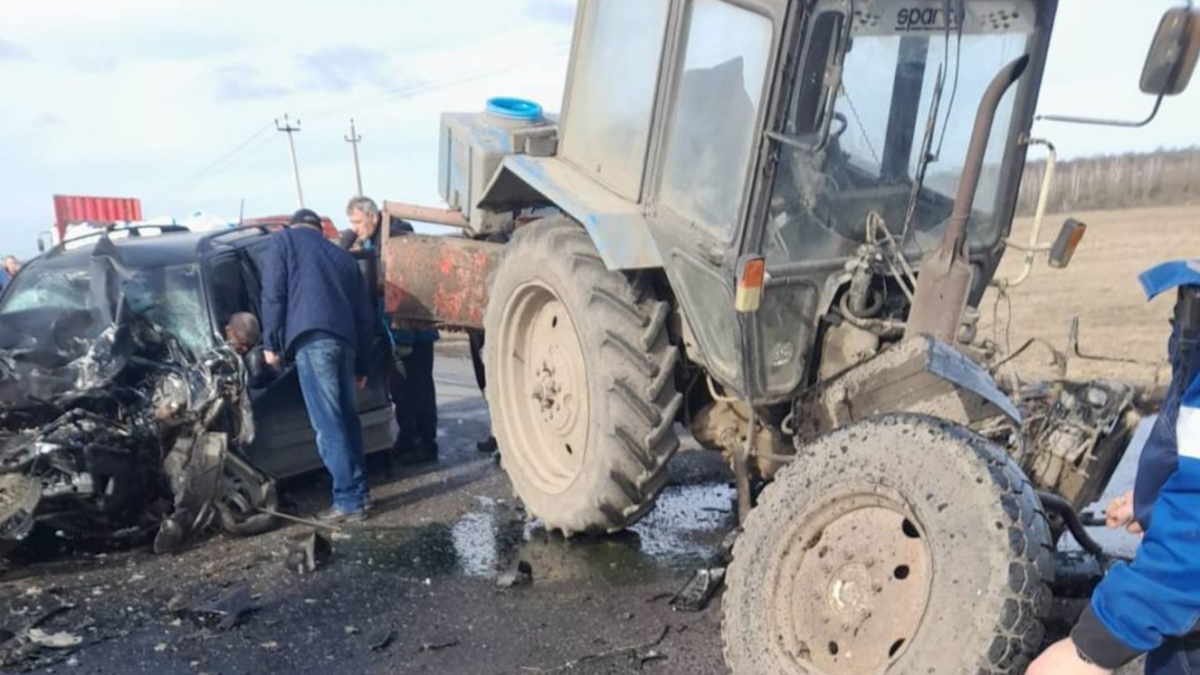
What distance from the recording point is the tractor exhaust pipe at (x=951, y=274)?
394 cm

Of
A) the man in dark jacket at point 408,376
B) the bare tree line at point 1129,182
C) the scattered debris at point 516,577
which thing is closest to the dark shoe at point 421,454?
the man in dark jacket at point 408,376

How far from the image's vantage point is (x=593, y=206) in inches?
185

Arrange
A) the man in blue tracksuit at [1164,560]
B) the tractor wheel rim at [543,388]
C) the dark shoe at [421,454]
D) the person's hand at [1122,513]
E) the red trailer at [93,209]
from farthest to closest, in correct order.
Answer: the red trailer at [93,209], the dark shoe at [421,454], the tractor wheel rim at [543,388], the person's hand at [1122,513], the man in blue tracksuit at [1164,560]

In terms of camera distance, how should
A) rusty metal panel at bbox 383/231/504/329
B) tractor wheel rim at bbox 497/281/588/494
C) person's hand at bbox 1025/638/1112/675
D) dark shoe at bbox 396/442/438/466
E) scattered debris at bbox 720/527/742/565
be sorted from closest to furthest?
1. person's hand at bbox 1025/638/1112/675
2. scattered debris at bbox 720/527/742/565
3. tractor wheel rim at bbox 497/281/588/494
4. rusty metal panel at bbox 383/231/504/329
5. dark shoe at bbox 396/442/438/466

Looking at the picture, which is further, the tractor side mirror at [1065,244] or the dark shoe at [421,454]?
the dark shoe at [421,454]

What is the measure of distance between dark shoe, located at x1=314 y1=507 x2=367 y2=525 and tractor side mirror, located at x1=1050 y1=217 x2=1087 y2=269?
3809 millimetres

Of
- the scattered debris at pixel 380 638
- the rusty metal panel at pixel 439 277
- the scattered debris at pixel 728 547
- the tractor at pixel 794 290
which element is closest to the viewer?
the tractor at pixel 794 290

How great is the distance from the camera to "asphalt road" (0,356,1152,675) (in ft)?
13.2

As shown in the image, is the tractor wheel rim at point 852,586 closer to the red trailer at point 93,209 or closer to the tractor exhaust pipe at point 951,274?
the tractor exhaust pipe at point 951,274

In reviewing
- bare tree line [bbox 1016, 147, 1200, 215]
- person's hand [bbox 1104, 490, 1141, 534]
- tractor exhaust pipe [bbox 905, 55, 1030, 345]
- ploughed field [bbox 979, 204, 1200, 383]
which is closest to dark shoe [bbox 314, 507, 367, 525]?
tractor exhaust pipe [bbox 905, 55, 1030, 345]

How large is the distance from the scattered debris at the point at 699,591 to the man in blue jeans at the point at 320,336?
2.18 metres

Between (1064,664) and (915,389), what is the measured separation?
75.7 inches

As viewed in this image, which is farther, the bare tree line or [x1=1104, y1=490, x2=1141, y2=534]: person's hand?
the bare tree line

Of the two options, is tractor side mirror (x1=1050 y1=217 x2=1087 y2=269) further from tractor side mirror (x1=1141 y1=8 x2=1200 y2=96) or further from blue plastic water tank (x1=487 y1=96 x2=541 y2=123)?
blue plastic water tank (x1=487 y1=96 x2=541 y2=123)
